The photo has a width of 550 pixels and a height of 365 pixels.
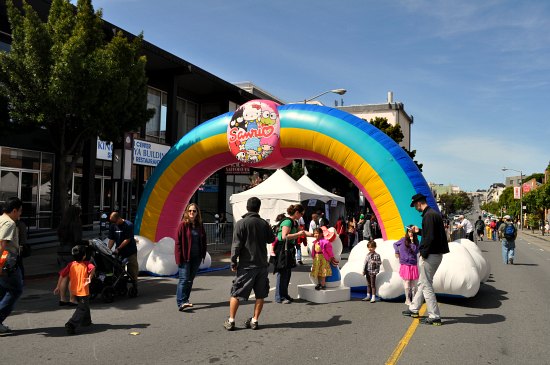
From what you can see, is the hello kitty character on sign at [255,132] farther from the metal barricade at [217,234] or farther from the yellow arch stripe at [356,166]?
the metal barricade at [217,234]

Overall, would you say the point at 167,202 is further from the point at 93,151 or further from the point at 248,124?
the point at 93,151

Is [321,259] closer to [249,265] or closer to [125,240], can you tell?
[249,265]

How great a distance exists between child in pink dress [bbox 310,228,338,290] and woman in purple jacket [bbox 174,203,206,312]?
2.05 meters

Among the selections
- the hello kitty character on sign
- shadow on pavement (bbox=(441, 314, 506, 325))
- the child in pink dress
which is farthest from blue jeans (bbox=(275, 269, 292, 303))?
the hello kitty character on sign

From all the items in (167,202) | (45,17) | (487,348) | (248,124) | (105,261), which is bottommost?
(487,348)

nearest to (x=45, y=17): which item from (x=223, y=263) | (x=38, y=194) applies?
(x=38, y=194)

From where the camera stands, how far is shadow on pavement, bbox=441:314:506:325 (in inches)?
275

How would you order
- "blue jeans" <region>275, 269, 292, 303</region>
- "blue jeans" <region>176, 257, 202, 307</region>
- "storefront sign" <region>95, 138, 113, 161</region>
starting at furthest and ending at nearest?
1. "storefront sign" <region>95, 138, 113, 161</region>
2. "blue jeans" <region>275, 269, 292, 303</region>
3. "blue jeans" <region>176, 257, 202, 307</region>

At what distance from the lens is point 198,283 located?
10.5 m

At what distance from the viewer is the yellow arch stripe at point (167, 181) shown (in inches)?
467

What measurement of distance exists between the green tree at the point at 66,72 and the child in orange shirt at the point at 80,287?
22.0 feet

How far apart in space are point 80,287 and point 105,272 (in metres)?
2.16

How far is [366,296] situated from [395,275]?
0.74m

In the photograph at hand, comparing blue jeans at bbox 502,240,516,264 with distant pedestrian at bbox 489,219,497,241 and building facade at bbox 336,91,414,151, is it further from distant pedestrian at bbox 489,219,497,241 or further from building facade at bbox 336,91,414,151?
building facade at bbox 336,91,414,151
